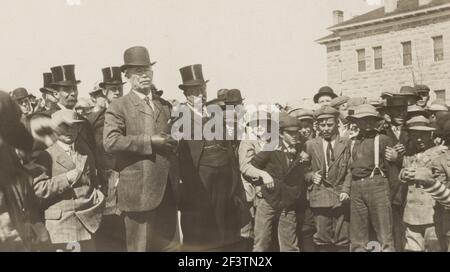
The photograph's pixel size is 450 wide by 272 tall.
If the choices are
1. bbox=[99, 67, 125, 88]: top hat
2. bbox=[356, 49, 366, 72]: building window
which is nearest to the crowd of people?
bbox=[99, 67, 125, 88]: top hat

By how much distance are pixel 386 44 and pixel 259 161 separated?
2.38 meters

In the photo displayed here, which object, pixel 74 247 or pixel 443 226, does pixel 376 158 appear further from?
pixel 74 247

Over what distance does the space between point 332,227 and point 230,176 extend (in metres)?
Answer: 1.05

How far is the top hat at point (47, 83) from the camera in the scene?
19.9ft

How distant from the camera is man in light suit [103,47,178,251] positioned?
5.06 meters

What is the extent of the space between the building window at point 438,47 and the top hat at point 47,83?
3.81m

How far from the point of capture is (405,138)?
5.66 meters

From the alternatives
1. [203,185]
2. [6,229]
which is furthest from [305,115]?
[6,229]

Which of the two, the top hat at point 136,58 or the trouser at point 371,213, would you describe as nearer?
the top hat at point 136,58

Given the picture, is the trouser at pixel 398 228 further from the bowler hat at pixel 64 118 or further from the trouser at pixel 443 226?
the bowler hat at pixel 64 118

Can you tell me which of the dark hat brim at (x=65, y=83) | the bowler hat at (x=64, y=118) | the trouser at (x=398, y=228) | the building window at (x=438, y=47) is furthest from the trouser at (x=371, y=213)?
the dark hat brim at (x=65, y=83)

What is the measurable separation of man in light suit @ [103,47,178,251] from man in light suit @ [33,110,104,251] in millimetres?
405
